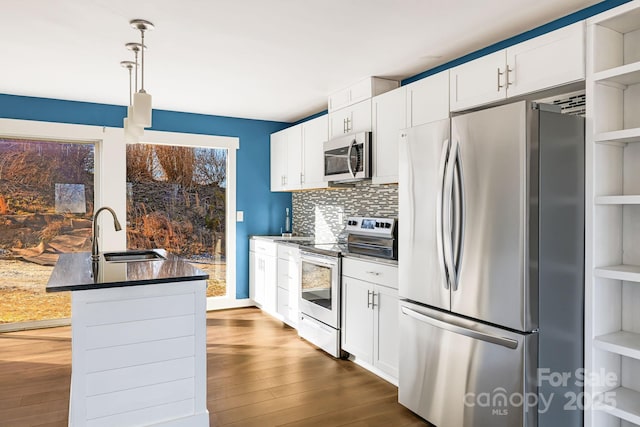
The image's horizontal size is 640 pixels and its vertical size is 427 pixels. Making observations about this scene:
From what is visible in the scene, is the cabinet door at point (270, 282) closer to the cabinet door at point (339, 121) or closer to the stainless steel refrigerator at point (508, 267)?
the cabinet door at point (339, 121)

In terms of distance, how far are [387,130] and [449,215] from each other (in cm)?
132

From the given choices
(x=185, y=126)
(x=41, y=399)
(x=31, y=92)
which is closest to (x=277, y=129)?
(x=185, y=126)

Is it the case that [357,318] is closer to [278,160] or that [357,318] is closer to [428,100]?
[428,100]

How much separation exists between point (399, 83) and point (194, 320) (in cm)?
262

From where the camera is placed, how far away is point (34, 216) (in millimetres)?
4578

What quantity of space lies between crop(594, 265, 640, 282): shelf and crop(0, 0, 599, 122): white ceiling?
1.40 m

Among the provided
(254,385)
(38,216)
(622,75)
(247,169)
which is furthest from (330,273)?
(38,216)

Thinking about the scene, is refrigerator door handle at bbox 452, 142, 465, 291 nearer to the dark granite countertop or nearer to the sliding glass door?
the dark granite countertop

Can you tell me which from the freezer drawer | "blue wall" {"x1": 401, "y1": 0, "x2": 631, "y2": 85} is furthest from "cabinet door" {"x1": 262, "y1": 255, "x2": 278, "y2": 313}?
"blue wall" {"x1": 401, "y1": 0, "x2": 631, "y2": 85}

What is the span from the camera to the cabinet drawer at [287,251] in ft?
14.4

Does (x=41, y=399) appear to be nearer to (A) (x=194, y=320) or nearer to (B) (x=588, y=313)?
(A) (x=194, y=320)

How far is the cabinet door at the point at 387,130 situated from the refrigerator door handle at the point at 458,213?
1038mm

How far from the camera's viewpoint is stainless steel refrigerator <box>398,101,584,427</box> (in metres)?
2.03

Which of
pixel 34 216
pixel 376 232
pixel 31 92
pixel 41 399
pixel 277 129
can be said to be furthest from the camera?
pixel 277 129
